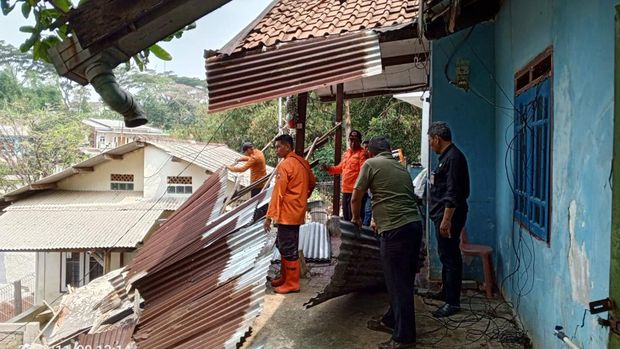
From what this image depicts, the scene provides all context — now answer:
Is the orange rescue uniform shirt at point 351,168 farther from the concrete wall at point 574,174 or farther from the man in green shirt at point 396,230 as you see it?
the concrete wall at point 574,174

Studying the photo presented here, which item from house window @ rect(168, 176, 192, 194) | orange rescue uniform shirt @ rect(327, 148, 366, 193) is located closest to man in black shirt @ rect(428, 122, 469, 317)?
orange rescue uniform shirt @ rect(327, 148, 366, 193)

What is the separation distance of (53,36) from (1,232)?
13776mm

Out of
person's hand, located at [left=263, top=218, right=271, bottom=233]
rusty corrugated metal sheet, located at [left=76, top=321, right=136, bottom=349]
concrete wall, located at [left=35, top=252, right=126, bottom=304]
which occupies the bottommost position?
concrete wall, located at [left=35, top=252, right=126, bottom=304]

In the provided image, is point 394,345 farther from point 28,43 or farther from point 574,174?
point 28,43

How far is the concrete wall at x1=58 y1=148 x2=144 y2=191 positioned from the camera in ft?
57.3

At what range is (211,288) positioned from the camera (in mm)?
4031

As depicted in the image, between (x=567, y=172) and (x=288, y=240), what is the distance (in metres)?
3.11

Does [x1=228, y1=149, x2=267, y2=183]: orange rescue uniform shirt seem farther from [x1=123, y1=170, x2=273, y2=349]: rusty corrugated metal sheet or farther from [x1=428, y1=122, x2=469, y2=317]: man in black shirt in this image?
[x1=428, y1=122, x2=469, y2=317]: man in black shirt

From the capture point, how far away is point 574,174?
283 centimetres

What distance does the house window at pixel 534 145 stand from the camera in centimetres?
356

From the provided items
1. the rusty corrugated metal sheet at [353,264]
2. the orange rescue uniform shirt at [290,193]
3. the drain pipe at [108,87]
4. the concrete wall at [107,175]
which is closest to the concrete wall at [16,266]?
the concrete wall at [107,175]

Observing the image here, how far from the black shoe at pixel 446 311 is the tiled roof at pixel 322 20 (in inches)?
110

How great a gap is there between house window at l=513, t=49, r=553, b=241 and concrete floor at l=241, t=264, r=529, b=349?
93 cm

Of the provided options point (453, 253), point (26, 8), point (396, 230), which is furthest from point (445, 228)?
point (26, 8)
